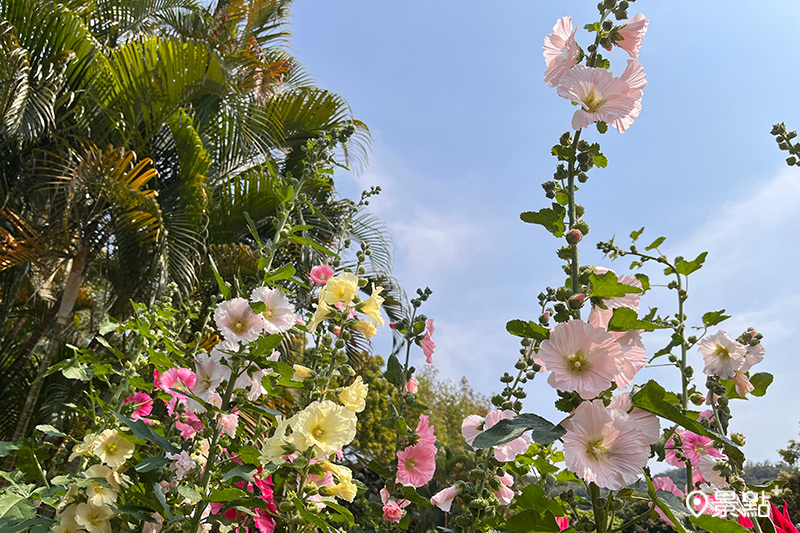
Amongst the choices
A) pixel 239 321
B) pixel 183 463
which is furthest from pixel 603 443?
pixel 183 463

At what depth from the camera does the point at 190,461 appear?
136 cm

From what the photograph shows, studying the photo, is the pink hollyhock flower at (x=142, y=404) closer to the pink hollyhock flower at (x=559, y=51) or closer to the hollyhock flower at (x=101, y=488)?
the hollyhock flower at (x=101, y=488)

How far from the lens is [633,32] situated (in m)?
0.94

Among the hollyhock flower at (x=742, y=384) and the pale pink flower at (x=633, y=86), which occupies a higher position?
the pale pink flower at (x=633, y=86)

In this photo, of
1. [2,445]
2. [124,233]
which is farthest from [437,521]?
[2,445]

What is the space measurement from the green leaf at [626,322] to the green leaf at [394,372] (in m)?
0.72

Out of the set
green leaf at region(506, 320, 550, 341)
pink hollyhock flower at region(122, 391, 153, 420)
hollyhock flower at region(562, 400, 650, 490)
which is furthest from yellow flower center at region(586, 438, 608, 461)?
pink hollyhock flower at region(122, 391, 153, 420)

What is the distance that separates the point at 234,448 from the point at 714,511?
0.98 metres

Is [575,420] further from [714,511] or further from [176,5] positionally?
[176,5]

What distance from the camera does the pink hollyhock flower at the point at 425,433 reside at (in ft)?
4.57

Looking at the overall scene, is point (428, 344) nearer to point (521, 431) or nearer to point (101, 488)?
point (521, 431)

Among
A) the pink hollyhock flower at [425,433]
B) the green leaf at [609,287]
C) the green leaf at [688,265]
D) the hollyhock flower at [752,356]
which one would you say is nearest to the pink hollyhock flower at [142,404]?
the pink hollyhock flower at [425,433]

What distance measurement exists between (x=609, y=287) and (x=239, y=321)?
88 centimetres

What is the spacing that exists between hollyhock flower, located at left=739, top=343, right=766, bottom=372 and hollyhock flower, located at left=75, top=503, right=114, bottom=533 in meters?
1.55
